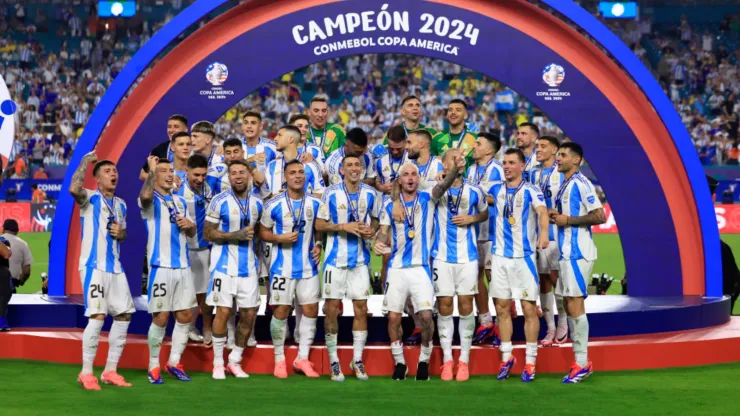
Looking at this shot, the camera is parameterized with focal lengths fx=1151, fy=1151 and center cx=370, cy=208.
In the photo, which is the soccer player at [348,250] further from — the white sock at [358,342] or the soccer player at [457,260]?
the soccer player at [457,260]

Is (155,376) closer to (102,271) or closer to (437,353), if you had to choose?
(102,271)

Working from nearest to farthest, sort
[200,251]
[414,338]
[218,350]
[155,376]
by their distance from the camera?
[155,376] < [218,350] < [200,251] < [414,338]

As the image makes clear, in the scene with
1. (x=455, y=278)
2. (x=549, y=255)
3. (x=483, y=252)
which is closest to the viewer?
(x=455, y=278)

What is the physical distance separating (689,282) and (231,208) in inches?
204

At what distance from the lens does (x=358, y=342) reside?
10227 mm

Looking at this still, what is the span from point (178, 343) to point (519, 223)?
3210 mm

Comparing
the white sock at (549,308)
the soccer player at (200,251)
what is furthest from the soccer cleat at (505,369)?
the soccer player at (200,251)

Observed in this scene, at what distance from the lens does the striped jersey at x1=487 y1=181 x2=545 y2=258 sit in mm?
10297

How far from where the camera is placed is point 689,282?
12.3 meters

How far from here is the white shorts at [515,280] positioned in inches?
403

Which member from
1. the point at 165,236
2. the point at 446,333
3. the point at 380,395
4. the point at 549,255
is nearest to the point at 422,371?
the point at 446,333

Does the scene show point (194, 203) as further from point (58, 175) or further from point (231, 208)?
point (58, 175)

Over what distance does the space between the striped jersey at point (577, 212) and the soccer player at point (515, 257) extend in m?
0.29

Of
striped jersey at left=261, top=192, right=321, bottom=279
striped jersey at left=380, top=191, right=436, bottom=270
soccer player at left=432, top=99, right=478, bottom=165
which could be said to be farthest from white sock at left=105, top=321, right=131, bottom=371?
soccer player at left=432, top=99, right=478, bottom=165
